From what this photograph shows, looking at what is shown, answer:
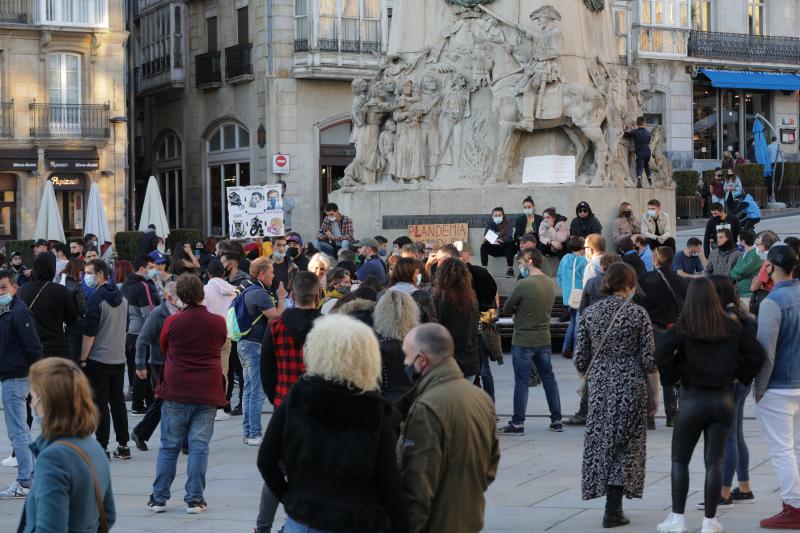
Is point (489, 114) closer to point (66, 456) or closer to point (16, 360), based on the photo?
point (16, 360)

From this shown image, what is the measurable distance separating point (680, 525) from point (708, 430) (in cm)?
59

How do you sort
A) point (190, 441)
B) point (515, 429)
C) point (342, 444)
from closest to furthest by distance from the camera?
point (342, 444)
point (190, 441)
point (515, 429)

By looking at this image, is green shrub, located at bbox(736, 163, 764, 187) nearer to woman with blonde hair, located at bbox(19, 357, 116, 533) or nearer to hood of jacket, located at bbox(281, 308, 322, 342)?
hood of jacket, located at bbox(281, 308, 322, 342)

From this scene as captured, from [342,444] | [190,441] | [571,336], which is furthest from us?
[571,336]

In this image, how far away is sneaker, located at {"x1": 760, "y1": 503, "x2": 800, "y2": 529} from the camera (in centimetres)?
879

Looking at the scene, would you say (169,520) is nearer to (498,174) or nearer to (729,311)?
(729,311)

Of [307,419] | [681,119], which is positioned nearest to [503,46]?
[307,419]

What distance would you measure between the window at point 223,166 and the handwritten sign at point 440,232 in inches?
852

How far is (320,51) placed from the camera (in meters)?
41.4

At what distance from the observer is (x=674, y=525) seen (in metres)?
8.65

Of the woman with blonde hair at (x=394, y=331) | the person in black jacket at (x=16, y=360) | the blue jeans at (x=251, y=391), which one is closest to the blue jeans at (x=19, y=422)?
the person in black jacket at (x=16, y=360)

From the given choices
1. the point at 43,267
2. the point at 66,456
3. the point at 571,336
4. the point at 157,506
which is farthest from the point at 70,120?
the point at 66,456

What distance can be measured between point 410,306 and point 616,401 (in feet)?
5.33

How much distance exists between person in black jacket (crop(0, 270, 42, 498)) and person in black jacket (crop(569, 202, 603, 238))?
1042cm
